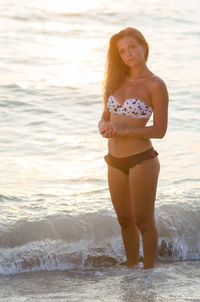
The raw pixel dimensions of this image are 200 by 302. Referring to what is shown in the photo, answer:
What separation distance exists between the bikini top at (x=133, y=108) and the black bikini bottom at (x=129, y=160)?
10.8 inches

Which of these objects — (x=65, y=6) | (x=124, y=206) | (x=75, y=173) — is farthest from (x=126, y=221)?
(x=65, y=6)

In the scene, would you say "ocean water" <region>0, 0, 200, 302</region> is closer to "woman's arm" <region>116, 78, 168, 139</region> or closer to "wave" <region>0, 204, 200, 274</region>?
"wave" <region>0, 204, 200, 274</region>

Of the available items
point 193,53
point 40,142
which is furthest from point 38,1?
point 40,142

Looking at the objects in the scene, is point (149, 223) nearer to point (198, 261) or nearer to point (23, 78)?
point (198, 261)

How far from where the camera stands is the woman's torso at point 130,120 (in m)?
5.00

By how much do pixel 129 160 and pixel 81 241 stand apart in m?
1.77

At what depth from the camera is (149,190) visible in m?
5.11

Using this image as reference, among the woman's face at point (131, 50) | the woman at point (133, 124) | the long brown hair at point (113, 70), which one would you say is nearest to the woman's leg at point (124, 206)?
the woman at point (133, 124)

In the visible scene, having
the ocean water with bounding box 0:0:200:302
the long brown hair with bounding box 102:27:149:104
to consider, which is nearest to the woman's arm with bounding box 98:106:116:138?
the long brown hair with bounding box 102:27:149:104

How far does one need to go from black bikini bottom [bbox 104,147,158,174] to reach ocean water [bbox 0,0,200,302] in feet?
3.21

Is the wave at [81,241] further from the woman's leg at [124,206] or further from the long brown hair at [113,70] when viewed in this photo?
the long brown hair at [113,70]

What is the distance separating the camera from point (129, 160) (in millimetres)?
5070

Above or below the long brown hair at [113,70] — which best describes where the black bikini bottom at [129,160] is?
below

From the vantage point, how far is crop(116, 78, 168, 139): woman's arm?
4910 mm
